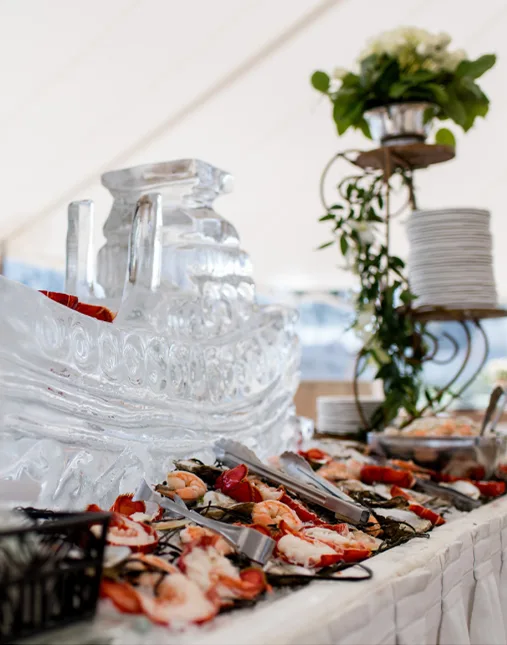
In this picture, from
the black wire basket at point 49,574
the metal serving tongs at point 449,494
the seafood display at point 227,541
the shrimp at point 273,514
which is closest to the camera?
the black wire basket at point 49,574

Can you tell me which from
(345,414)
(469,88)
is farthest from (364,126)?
(345,414)

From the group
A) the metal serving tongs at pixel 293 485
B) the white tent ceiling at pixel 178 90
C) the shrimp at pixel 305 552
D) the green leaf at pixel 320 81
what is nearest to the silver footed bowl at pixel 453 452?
the metal serving tongs at pixel 293 485

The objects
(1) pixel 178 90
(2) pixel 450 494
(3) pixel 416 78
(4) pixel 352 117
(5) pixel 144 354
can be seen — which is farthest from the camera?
(1) pixel 178 90

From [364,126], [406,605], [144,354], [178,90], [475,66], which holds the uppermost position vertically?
[178,90]

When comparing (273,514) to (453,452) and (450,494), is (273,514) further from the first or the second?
(453,452)

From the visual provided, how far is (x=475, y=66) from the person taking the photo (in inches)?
75.7

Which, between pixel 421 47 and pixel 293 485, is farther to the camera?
pixel 421 47

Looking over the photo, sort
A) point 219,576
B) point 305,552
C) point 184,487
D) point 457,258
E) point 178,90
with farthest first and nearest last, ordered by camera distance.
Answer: point 178,90
point 457,258
point 184,487
point 305,552
point 219,576

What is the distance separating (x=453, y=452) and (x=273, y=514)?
696 mm

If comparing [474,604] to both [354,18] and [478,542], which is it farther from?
[354,18]

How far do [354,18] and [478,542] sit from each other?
13.4ft

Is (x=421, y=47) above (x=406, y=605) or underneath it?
above

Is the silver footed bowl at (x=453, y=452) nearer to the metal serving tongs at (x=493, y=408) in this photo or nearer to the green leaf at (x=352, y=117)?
the metal serving tongs at (x=493, y=408)

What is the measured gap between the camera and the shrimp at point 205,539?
0.69m
